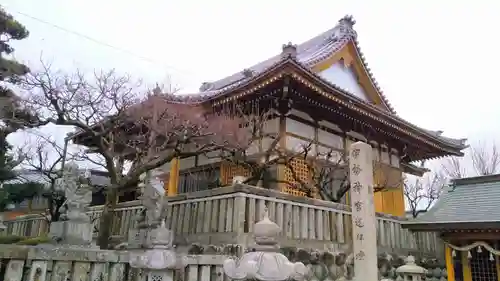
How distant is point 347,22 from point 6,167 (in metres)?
15.1

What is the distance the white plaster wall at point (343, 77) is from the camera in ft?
52.8

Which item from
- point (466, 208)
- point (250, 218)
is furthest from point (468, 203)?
point (250, 218)

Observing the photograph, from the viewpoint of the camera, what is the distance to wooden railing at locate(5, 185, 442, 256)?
8172mm

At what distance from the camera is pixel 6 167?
16031 millimetres

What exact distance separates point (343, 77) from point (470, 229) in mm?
8498

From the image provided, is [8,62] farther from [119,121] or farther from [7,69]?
[119,121]

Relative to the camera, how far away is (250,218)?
320 inches

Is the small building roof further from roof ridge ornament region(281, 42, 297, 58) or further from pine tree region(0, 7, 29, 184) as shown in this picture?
pine tree region(0, 7, 29, 184)

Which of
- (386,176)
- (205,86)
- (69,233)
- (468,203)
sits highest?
(205,86)

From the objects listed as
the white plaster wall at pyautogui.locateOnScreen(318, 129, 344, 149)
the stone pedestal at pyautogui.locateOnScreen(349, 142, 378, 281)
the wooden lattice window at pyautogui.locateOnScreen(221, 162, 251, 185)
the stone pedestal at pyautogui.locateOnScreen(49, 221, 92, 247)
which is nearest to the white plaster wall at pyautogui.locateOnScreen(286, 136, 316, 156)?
the white plaster wall at pyautogui.locateOnScreen(318, 129, 344, 149)

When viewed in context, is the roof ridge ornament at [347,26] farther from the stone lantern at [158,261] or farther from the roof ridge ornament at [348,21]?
the stone lantern at [158,261]

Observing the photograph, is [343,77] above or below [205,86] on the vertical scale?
below

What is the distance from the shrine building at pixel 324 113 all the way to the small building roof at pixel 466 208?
2.28 meters

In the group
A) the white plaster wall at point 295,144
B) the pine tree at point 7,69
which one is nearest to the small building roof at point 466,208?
the white plaster wall at point 295,144
